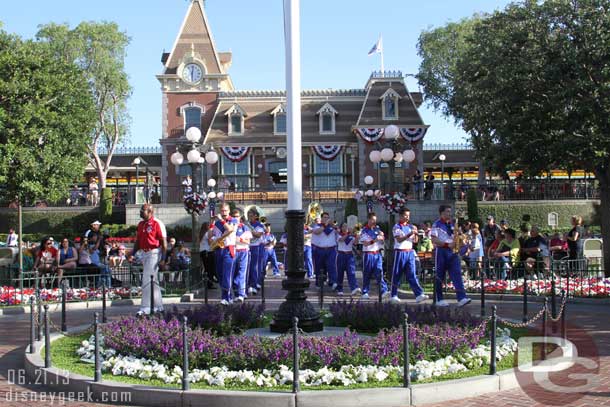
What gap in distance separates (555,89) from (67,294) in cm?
1228

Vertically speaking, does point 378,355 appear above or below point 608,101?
below

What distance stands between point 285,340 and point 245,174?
37.1 meters

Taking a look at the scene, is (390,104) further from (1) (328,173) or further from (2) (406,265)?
(2) (406,265)

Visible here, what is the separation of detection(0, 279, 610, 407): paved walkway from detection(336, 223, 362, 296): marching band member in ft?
2.93

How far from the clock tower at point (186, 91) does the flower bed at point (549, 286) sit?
3215cm

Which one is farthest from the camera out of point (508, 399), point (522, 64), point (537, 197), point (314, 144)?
point (314, 144)

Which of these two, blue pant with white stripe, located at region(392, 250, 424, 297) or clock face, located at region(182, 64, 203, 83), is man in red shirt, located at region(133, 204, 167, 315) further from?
clock face, located at region(182, 64, 203, 83)

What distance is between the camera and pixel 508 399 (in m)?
7.36

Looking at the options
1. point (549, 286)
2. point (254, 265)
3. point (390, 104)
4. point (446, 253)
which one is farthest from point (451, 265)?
point (390, 104)

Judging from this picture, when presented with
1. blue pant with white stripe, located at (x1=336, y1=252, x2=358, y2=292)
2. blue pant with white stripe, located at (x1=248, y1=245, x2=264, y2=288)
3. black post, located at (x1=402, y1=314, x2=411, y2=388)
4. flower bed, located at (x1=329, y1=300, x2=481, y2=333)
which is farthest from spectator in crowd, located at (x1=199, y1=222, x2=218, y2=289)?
black post, located at (x1=402, y1=314, x2=411, y2=388)

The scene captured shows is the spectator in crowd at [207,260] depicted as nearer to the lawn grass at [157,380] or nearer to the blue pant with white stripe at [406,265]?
the blue pant with white stripe at [406,265]

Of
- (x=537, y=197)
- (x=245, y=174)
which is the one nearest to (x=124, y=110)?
(x=245, y=174)

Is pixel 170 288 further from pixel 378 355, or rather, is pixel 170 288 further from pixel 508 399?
pixel 508 399

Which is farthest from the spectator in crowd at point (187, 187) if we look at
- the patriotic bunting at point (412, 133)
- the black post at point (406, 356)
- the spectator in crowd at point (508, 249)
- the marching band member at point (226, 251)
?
the patriotic bunting at point (412, 133)
